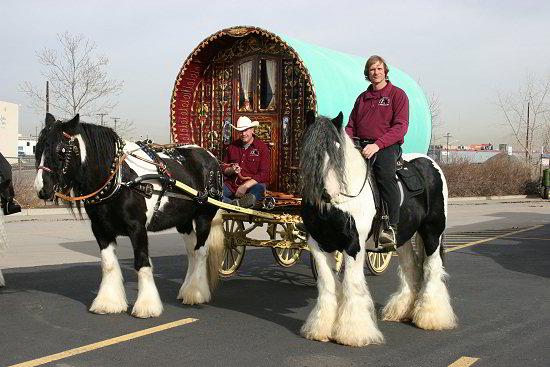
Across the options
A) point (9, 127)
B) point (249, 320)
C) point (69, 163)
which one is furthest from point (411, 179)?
point (9, 127)

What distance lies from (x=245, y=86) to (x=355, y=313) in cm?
486

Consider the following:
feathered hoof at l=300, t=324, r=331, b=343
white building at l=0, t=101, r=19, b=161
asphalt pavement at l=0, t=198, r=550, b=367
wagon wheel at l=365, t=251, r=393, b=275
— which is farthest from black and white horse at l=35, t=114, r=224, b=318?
white building at l=0, t=101, r=19, b=161

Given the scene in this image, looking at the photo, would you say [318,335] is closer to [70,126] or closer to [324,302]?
[324,302]

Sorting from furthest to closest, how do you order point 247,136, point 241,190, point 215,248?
point 247,136, point 241,190, point 215,248

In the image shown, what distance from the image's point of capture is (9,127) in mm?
57719

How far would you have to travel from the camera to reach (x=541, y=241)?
14.2 meters

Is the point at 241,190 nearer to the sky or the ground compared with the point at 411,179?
nearer to the ground

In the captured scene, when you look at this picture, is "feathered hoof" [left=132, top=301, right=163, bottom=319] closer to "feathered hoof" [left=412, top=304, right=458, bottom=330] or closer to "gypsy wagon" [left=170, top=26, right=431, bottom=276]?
"gypsy wagon" [left=170, top=26, right=431, bottom=276]

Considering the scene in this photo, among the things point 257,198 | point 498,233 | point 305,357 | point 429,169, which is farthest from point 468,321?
point 498,233

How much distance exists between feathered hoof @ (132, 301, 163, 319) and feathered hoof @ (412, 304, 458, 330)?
267 centimetres

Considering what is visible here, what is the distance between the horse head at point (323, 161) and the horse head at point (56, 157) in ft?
7.96


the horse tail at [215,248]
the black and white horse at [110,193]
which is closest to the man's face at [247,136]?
the horse tail at [215,248]

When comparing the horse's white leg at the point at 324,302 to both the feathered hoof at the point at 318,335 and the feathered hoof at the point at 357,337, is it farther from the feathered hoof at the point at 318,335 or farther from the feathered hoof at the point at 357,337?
the feathered hoof at the point at 357,337

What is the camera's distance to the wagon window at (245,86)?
9.41 metres
